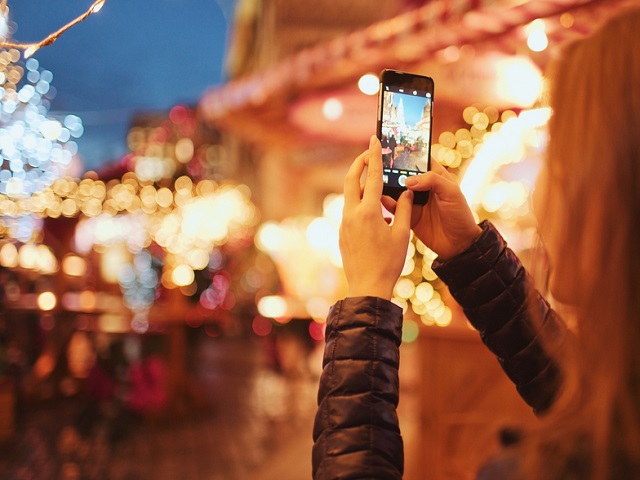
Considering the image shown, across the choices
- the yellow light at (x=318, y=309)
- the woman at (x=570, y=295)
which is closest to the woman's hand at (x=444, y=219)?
the woman at (x=570, y=295)

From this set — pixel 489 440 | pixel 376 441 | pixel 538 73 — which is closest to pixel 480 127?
pixel 538 73

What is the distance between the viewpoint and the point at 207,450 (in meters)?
5.04

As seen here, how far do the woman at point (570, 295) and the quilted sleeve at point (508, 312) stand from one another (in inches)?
9.6

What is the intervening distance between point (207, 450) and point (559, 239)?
4.78m

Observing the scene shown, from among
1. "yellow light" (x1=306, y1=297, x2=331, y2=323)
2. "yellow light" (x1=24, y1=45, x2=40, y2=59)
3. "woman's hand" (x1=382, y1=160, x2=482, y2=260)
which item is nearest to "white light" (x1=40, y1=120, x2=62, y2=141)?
"yellow light" (x1=24, y1=45, x2=40, y2=59)

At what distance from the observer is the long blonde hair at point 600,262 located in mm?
678

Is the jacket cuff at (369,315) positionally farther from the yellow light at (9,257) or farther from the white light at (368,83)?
the yellow light at (9,257)

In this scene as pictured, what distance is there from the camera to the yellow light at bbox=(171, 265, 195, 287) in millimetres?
7249

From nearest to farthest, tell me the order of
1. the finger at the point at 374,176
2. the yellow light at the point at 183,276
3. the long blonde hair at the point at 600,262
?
the long blonde hair at the point at 600,262 → the finger at the point at 374,176 → the yellow light at the point at 183,276

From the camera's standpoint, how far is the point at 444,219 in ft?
4.24

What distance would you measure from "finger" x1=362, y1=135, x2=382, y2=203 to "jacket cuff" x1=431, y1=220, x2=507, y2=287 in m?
0.30

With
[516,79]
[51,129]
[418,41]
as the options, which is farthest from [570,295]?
[516,79]

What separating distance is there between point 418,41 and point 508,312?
9.01 ft

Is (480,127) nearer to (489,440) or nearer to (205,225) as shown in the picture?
(489,440)
